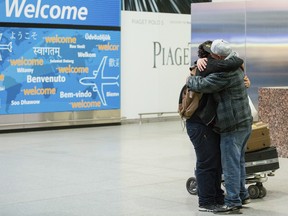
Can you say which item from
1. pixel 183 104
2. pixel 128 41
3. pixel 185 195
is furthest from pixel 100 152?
pixel 128 41

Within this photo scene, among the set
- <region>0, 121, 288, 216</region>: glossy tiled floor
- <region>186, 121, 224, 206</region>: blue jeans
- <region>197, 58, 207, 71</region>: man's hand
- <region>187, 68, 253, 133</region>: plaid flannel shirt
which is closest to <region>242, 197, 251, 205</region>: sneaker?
<region>0, 121, 288, 216</region>: glossy tiled floor

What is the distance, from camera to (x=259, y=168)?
7762 millimetres

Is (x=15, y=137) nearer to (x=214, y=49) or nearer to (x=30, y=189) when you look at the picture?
(x=30, y=189)

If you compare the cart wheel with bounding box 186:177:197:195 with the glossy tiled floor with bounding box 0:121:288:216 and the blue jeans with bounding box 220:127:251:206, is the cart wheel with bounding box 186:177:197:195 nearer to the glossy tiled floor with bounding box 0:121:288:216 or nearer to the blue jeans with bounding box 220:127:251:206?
the glossy tiled floor with bounding box 0:121:288:216

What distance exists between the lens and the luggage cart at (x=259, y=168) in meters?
7.73

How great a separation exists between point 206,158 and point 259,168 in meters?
0.99

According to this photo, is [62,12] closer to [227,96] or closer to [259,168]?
[259,168]

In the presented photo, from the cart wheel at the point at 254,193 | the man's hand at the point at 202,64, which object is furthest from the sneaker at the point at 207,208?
the man's hand at the point at 202,64

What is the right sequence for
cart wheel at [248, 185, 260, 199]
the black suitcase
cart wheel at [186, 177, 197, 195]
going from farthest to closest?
cart wheel at [186, 177, 197, 195] < cart wheel at [248, 185, 260, 199] < the black suitcase

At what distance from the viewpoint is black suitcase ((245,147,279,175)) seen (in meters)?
7.72

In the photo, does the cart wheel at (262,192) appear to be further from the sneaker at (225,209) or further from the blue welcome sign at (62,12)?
the blue welcome sign at (62,12)

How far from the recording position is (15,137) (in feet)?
47.8

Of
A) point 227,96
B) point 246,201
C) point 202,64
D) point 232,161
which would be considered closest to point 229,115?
point 227,96

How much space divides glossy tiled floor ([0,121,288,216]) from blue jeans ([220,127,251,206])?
0.25 m
